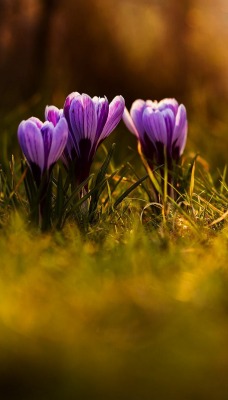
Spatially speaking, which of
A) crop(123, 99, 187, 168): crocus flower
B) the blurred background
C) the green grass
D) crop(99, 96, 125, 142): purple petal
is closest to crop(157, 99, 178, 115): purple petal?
crop(123, 99, 187, 168): crocus flower

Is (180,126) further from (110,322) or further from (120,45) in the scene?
(120,45)

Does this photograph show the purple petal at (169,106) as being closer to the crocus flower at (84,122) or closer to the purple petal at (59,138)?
the crocus flower at (84,122)

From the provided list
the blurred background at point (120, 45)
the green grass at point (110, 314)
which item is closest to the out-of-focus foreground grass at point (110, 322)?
the green grass at point (110, 314)

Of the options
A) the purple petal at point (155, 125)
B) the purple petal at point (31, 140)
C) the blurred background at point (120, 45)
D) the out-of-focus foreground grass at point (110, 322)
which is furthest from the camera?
the blurred background at point (120, 45)

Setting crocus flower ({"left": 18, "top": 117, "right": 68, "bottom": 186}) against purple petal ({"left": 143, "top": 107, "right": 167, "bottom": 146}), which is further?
purple petal ({"left": 143, "top": 107, "right": 167, "bottom": 146})

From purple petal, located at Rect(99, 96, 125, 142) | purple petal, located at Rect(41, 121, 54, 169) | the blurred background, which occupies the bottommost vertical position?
the blurred background

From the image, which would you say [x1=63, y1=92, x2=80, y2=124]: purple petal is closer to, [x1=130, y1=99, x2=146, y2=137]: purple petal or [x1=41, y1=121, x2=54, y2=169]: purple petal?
[x1=41, y1=121, x2=54, y2=169]: purple petal

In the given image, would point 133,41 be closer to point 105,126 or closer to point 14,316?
point 105,126

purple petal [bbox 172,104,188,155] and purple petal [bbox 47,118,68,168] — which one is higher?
purple petal [bbox 47,118,68,168]
